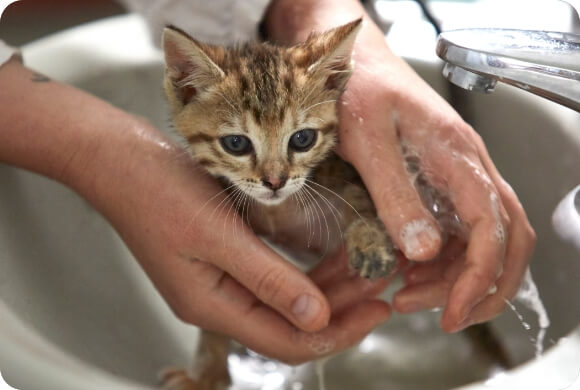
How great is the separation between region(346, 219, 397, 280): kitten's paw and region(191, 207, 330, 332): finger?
0.27ft

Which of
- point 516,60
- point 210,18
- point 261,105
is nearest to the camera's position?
point 516,60

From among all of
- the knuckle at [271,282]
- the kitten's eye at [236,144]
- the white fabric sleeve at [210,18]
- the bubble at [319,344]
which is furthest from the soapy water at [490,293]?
the white fabric sleeve at [210,18]

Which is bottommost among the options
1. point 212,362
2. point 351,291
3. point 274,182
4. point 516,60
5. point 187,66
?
point 212,362

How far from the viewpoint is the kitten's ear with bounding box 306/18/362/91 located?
762 millimetres

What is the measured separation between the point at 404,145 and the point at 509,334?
Answer: 0.32 m

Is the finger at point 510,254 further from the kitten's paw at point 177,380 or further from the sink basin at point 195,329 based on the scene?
the kitten's paw at point 177,380

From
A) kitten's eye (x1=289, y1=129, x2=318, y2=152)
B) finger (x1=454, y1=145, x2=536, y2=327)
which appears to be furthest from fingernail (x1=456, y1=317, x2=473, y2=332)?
kitten's eye (x1=289, y1=129, x2=318, y2=152)

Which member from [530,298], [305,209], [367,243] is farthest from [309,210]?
[530,298]

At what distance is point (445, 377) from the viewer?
2.99 ft

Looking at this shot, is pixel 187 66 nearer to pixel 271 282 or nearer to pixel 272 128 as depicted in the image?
pixel 272 128

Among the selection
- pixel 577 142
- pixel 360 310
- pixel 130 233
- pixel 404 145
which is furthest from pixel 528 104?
pixel 130 233

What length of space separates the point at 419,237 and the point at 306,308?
17 centimetres

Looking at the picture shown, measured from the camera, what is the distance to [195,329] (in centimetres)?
95

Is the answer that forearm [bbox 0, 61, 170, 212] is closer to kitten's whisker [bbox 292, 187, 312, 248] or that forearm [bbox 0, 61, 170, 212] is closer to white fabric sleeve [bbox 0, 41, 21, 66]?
white fabric sleeve [bbox 0, 41, 21, 66]
